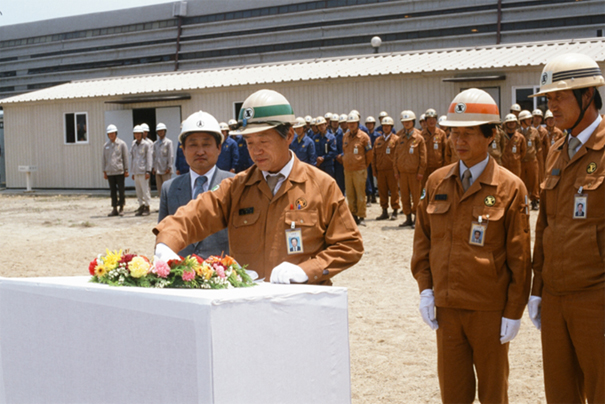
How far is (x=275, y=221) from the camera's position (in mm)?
3057

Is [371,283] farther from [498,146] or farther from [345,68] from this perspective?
[345,68]

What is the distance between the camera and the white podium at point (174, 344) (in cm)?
217

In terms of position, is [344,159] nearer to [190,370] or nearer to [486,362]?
[486,362]

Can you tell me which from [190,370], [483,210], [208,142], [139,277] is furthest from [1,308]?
[483,210]

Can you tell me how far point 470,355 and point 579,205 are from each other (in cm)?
94

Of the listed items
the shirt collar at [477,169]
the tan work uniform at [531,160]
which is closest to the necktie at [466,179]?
the shirt collar at [477,169]

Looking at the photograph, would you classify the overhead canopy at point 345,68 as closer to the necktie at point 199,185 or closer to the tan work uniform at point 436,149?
the tan work uniform at point 436,149

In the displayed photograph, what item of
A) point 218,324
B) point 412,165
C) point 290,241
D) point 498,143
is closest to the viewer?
point 218,324

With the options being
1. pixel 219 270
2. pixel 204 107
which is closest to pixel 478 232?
pixel 219 270

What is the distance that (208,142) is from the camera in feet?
14.2

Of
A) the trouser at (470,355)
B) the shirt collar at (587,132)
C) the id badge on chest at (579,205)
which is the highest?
the shirt collar at (587,132)

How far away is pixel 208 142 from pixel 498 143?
10.2m

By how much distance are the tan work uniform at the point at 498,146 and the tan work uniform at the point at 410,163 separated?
164 centimetres

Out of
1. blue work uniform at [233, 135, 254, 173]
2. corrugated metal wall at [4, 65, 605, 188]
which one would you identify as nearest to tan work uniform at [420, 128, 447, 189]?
blue work uniform at [233, 135, 254, 173]
